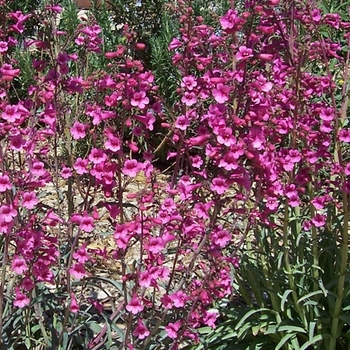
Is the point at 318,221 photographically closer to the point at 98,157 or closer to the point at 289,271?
the point at 289,271

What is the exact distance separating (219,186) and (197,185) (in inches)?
5.1

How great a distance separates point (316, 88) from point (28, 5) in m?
A: 4.85

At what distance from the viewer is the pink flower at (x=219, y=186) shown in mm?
2164

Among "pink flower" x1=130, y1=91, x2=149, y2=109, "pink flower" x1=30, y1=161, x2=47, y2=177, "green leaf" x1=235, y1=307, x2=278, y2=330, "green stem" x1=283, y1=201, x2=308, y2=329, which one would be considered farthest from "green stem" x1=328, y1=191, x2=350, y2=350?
"pink flower" x1=30, y1=161, x2=47, y2=177

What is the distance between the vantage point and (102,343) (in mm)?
2705

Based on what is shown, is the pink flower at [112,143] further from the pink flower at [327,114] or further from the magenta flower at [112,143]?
the pink flower at [327,114]

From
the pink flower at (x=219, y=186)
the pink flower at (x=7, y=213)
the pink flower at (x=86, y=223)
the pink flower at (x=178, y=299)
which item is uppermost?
the pink flower at (x=219, y=186)

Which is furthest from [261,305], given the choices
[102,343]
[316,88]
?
[316,88]

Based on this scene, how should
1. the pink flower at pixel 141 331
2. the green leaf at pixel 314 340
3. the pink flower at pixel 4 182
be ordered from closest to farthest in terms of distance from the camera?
1. the pink flower at pixel 4 182
2. the pink flower at pixel 141 331
3. the green leaf at pixel 314 340

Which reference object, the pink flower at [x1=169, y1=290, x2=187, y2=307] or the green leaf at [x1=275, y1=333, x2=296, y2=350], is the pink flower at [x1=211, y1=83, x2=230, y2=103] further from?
the green leaf at [x1=275, y1=333, x2=296, y2=350]

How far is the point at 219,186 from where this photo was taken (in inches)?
85.7

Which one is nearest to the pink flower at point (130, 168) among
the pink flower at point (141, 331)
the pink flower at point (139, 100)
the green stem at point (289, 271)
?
the pink flower at point (139, 100)

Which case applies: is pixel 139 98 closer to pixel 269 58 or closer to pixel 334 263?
pixel 269 58

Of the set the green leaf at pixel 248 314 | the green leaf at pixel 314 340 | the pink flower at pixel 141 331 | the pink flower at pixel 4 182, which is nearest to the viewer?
the pink flower at pixel 4 182
